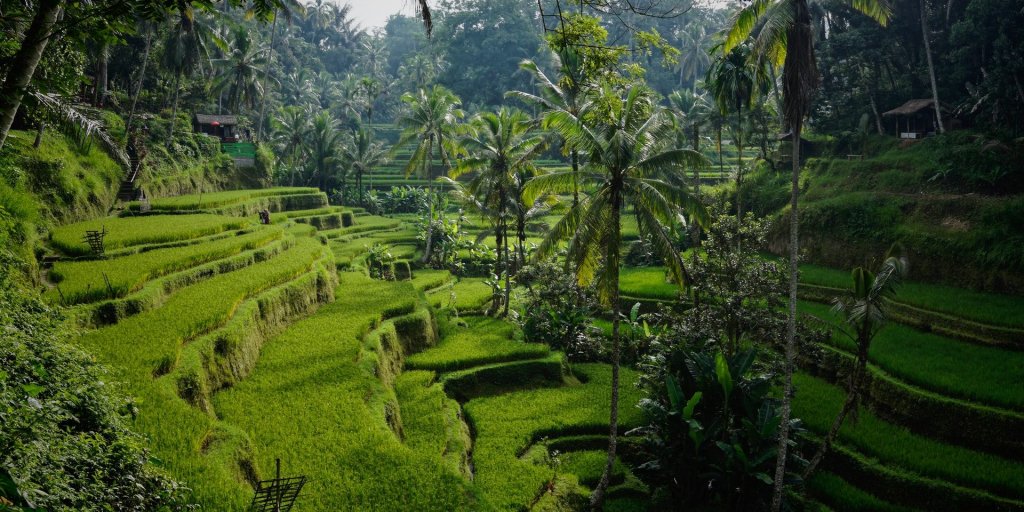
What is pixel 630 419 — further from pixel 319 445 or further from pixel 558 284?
pixel 319 445

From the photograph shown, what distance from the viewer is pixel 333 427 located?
1095cm

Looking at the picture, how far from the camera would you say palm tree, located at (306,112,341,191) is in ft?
148

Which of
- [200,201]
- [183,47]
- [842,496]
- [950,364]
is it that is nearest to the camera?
[842,496]

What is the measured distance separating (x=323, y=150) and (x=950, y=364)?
41392 millimetres

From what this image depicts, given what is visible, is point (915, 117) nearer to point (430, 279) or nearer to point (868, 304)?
point (868, 304)

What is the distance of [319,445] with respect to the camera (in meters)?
10.2

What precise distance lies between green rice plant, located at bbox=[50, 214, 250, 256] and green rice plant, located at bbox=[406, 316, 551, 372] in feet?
27.8

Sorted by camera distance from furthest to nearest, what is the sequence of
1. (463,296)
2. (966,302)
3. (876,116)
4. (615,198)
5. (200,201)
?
1. (876,116)
2. (463,296)
3. (200,201)
4. (966,302)
5. (615,198)

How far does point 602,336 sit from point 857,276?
998 cm

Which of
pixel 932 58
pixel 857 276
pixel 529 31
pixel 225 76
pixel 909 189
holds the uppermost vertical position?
pixel 529 31

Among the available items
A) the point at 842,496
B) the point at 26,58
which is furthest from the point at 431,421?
the point at 26,58

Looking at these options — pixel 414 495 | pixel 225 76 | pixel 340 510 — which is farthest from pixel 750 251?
pixel 225 76

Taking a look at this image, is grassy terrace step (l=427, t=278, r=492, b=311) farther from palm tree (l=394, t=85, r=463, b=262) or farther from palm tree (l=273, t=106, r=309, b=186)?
palm tree (l=273, t=106, r=309, b=186)

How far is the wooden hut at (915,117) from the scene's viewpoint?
28.8 meters
